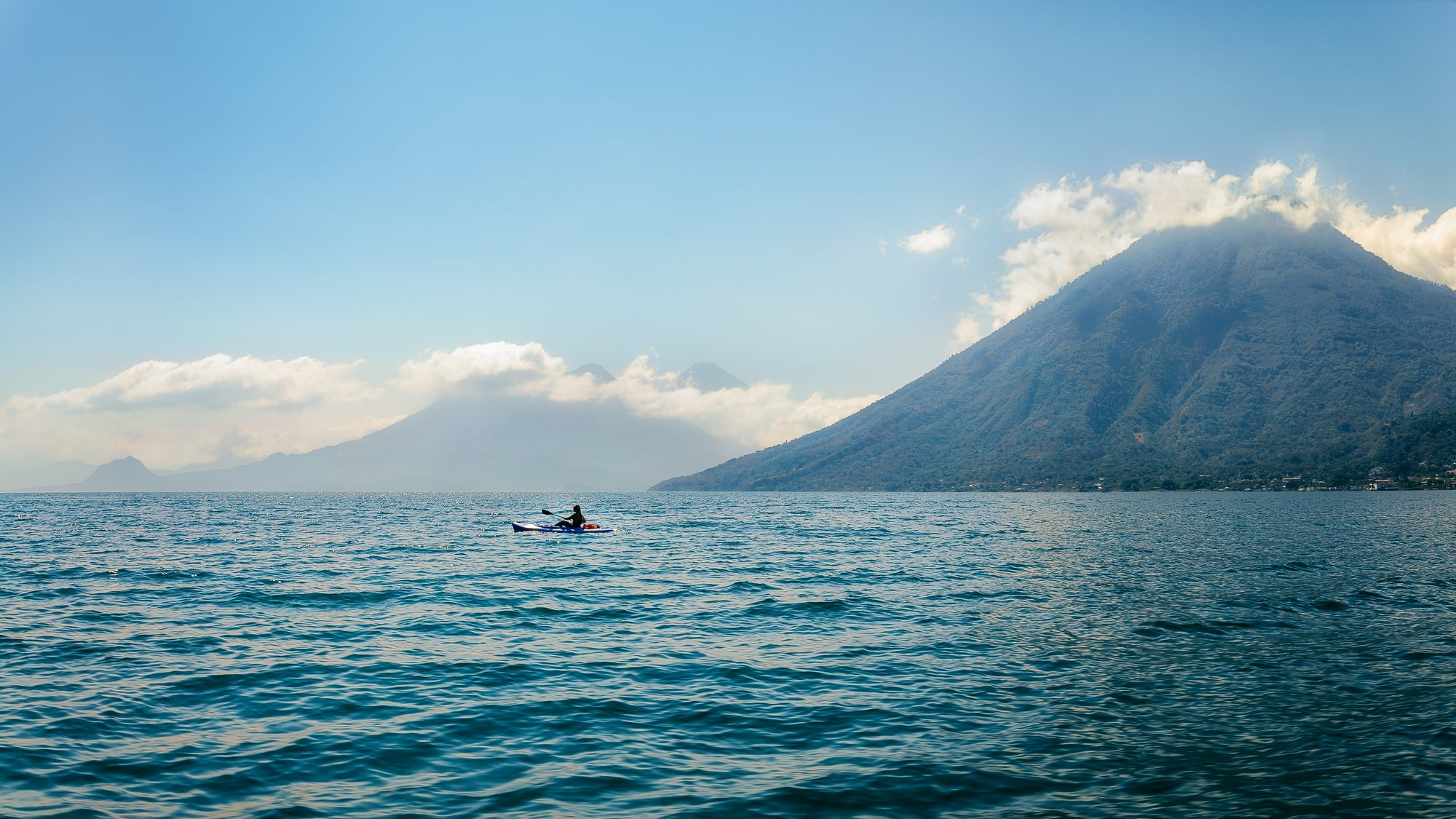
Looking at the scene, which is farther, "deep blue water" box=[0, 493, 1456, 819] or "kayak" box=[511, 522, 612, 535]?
"kayak" box=[511, 522, 612, 535]

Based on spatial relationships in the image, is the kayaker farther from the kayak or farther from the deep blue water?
the deep blue water

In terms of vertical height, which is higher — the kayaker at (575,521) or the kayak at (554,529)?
the kayaker at (575,521)

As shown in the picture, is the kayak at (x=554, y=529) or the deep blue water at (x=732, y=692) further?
the kayak at (x=554, y=529)

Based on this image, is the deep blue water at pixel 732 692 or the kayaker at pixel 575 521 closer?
the deep blue water at pixel 732 692

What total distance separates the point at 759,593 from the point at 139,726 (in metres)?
21.3

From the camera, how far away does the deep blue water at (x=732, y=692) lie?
38.1 ft

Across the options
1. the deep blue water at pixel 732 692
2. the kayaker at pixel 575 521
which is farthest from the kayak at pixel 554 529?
the deep blue water at pixel 732 692

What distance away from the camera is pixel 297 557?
46875mm

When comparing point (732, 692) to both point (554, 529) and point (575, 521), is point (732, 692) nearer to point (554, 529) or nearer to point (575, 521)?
point (575, 521)

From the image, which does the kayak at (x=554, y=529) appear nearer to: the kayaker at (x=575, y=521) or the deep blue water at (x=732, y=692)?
the kayaker at (x=575, y=521)

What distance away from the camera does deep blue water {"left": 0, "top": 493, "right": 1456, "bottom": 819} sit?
38.1 ft

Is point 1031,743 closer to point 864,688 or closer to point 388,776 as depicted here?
point 864,688

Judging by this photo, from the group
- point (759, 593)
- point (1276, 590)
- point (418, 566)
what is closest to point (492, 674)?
point (759, 593)

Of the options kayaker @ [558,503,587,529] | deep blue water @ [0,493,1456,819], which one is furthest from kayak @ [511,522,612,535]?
deep blue water @ [0,493,1456,819]
